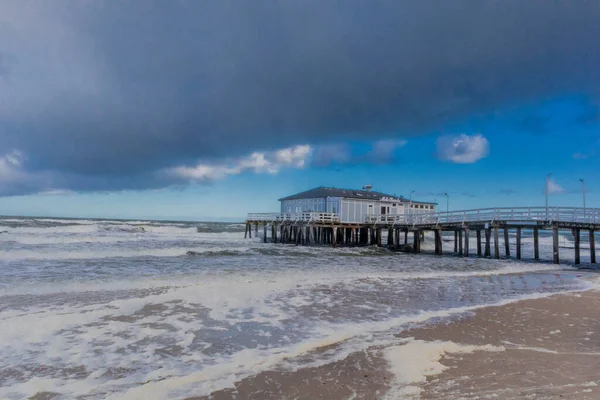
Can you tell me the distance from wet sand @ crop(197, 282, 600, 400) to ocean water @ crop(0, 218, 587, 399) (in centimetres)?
55

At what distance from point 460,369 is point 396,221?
98.4 ft

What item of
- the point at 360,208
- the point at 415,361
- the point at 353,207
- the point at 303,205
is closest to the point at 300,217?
the point at 303,205

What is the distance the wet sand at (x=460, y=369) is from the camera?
16.7 feet

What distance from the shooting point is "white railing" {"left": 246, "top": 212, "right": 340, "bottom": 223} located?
36.9 metres

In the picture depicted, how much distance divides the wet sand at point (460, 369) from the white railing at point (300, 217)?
91.9 ft

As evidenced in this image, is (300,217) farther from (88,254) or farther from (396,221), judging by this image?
(88,254)

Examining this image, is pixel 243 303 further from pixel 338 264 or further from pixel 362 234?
pixel 362 234

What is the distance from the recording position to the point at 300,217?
3878cm

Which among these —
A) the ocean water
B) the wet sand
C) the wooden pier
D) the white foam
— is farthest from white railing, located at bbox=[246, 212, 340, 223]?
the white foam

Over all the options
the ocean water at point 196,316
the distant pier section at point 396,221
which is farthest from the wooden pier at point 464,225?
the ocean water at point 196,316

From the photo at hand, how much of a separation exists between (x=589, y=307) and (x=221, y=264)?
16.7 meters

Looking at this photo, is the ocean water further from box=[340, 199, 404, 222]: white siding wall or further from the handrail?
box=[340, 199, 404, 222]: white siding wall

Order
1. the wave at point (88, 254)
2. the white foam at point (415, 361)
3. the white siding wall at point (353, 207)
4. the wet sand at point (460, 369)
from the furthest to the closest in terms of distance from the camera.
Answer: the white siding wall at point (353, 207) < the wave at point (88, 254) < the white foam at point (415, 361) < the wet sand at point (460, 369)

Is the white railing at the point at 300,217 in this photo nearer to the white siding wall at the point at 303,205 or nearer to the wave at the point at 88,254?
the white siding wall at the point at 303,205
